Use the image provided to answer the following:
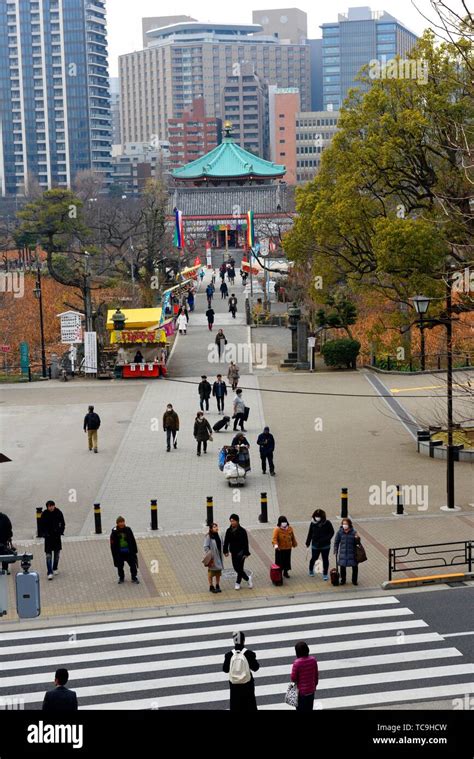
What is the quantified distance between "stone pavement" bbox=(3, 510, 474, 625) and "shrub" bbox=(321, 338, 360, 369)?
17.8 metres

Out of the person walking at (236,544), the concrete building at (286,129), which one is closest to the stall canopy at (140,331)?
the person walking at (236,544)

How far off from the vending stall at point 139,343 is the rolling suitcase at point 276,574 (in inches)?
836

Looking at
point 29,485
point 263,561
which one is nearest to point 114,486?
point 29,485

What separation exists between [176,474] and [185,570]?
6237 mm

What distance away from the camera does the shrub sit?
1486 inches

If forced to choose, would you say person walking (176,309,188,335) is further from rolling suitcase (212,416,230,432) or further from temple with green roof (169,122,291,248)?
temple with green roof (169,122,291,248)

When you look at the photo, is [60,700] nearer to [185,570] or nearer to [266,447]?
[185,570]

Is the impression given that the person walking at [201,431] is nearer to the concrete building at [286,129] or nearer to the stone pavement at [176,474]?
the stone pavement at [176,474]

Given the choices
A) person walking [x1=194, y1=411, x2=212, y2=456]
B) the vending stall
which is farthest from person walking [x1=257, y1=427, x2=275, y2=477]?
the vending stall

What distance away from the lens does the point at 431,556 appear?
18.0 metres

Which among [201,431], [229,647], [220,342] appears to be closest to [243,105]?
[220,342]

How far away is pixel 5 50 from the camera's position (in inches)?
6309

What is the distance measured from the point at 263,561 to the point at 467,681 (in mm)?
5617
